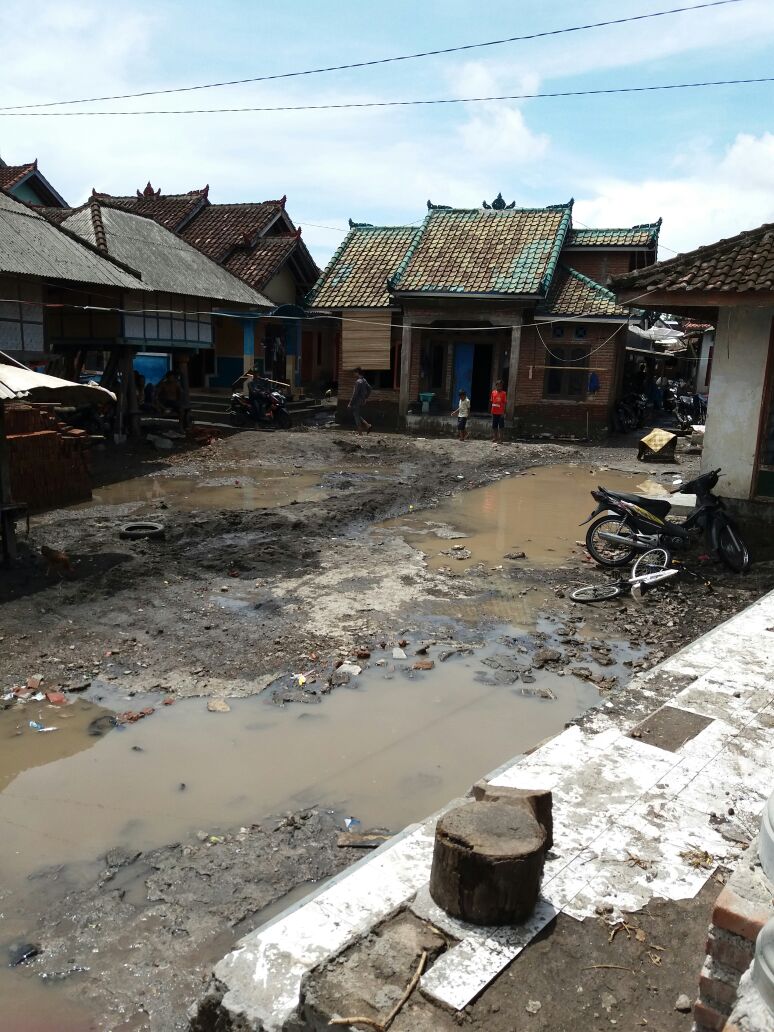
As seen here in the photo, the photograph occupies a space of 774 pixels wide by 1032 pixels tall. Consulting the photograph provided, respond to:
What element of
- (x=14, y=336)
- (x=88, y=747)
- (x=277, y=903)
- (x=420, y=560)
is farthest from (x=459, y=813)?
(x=14, y=336)

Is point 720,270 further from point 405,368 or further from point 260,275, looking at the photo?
point 260,275

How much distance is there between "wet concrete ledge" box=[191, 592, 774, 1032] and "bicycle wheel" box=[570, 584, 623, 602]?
8.86 feet

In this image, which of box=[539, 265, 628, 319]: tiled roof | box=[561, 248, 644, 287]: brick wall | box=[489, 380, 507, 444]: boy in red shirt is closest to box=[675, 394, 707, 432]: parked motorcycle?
box=[561, 248, 644, 287]: brick wall

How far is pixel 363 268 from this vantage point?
24781 millimetres

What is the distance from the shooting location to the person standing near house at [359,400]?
22.4 meters

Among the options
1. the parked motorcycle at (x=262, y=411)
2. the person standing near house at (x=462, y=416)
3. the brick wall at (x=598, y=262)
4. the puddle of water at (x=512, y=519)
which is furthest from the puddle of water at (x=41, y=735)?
the brick wall at (x=598, y=262)

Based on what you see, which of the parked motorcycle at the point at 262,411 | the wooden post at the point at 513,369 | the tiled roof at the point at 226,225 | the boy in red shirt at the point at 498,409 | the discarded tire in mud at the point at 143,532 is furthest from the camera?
the tiled roof at the point at 226,225

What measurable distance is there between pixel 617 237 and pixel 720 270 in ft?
48.9

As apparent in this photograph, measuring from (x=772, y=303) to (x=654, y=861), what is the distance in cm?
744

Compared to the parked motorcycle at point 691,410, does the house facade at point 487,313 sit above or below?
above

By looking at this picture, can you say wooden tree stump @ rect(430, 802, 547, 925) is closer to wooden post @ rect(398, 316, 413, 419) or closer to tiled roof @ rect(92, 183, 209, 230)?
wooden post @ rect(398, 316, 413, 419)

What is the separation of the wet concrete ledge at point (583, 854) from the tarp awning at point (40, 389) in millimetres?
A: 6437

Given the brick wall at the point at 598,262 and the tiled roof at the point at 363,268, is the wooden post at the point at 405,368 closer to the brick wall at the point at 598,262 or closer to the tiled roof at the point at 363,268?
the tiled roof at the point at 363,268

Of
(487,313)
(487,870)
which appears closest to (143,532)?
(487,870)
